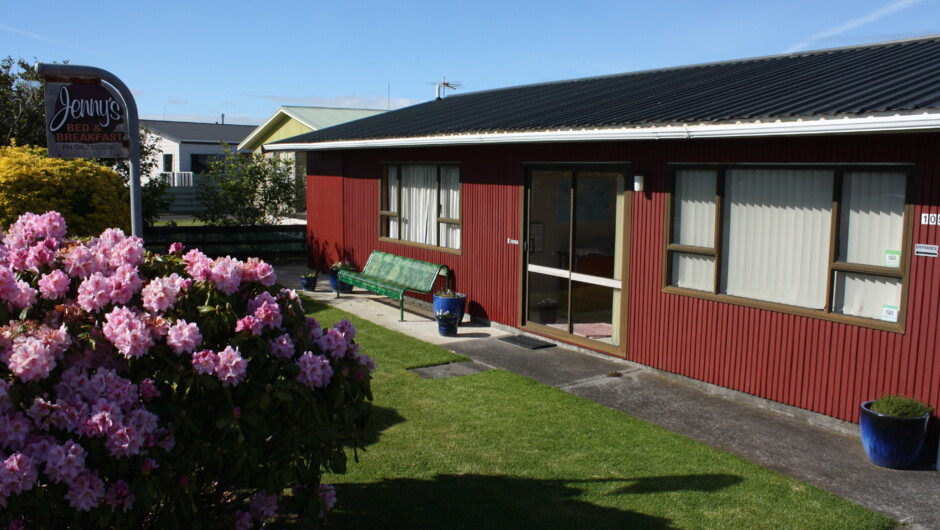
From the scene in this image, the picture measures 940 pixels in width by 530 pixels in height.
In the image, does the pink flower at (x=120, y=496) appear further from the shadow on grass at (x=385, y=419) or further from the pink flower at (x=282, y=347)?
the shadow on grass at (x=385, y=419)

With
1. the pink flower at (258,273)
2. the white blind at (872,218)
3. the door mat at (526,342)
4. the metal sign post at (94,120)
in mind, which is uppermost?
the metal sign post at (94,120)

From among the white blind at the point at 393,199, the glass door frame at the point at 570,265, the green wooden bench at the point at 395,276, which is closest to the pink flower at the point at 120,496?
the glass door frame at the point at 570,265

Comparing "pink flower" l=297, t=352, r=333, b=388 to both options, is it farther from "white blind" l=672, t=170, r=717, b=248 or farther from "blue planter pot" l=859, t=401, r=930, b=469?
"white blind" l=672, t=170, r=717, b=248

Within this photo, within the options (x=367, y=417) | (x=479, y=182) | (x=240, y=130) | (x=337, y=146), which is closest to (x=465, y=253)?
(x=479, y=182)

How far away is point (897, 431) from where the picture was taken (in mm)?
6086

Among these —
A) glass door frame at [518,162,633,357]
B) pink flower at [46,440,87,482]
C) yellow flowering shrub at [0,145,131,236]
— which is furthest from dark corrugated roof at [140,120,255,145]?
pink flower at [46,440,87,482]

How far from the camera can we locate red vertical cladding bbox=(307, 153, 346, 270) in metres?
16.1

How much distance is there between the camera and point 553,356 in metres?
9.80

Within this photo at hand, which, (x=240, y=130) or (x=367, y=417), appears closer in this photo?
(x=367, y=417)

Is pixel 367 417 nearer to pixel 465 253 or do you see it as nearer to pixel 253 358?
pixel 253 358

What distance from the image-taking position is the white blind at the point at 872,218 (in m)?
6.62

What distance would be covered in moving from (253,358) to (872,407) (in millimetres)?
5019

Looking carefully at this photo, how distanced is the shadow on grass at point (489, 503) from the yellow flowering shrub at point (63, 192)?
798 centimetres

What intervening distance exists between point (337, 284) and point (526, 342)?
17.4 feet
